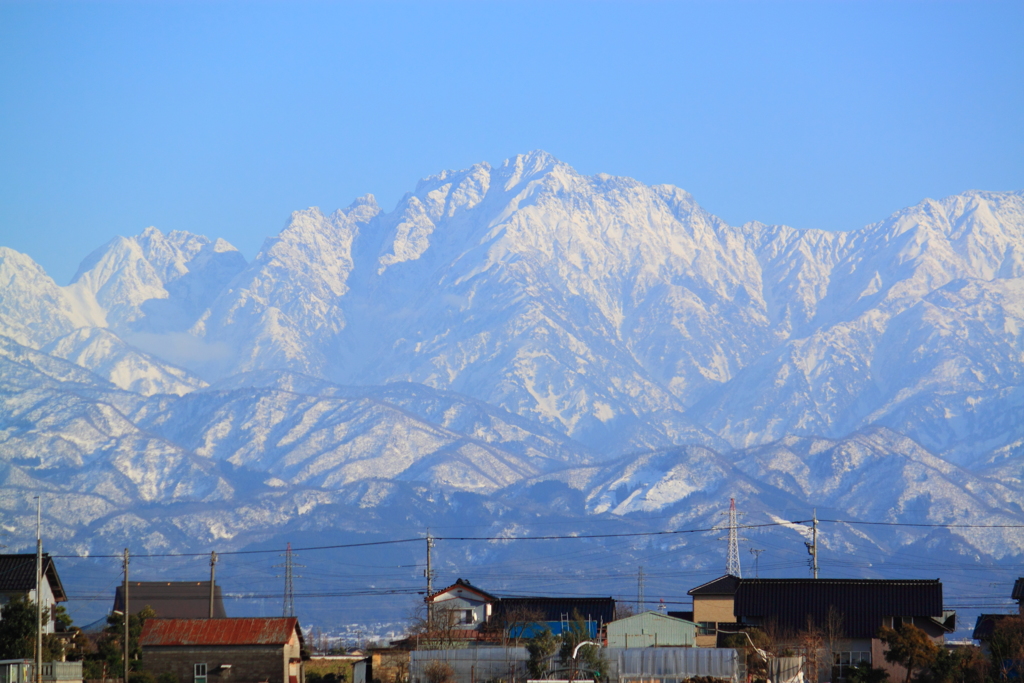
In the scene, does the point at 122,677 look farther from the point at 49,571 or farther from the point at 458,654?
the point at 458,654

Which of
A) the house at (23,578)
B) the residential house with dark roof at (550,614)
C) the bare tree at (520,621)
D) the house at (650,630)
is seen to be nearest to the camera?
the house at (23,578)

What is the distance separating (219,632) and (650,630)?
91.8 ft

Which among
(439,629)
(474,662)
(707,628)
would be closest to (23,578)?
(439,629)

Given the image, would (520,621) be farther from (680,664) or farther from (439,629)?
(680,664)

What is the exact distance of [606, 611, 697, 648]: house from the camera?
94.3 m

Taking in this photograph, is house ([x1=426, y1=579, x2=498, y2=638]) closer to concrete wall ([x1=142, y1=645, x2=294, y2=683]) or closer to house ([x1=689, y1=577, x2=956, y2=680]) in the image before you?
house ([x1=689, y1=577, x2=956, y2=680])

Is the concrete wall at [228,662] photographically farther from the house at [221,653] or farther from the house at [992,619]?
the house at [992,619]

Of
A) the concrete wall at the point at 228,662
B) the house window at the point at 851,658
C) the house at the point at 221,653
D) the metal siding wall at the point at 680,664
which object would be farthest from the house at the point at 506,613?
the metal siding wall at the point at 680,664

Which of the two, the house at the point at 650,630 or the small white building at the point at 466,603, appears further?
the small white building at the point at 466,603

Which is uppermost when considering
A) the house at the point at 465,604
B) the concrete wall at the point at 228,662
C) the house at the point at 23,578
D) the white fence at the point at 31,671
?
the house at the point at 23,578

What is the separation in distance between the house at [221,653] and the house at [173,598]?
205ft

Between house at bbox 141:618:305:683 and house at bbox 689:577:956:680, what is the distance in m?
27.7

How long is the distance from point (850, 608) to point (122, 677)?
4353 cm

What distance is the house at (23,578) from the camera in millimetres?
84062
